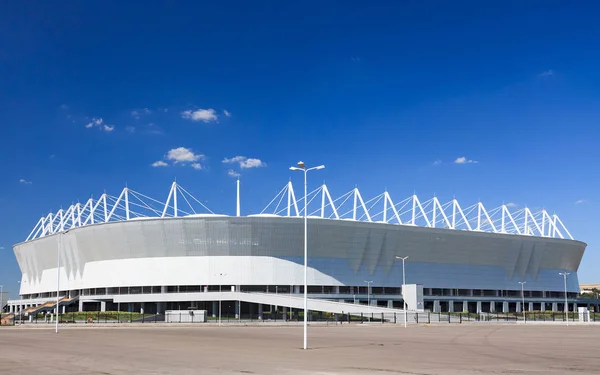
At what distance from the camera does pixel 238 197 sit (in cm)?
11675

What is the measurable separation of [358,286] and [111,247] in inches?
1954

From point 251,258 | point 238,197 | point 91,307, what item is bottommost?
point 91,307

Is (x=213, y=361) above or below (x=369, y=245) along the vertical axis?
below

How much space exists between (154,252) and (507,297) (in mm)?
77695

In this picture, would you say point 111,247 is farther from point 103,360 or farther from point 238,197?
point 103,360

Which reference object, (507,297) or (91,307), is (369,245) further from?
(91,307)

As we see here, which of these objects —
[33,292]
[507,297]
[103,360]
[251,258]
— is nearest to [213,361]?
[103,360]

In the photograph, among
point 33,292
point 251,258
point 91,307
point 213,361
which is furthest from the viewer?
point 33,292

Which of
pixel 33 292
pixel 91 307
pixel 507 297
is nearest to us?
pixel 91 307

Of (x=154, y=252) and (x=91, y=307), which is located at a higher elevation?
(x=154, y=252)

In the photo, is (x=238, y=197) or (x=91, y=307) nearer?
(x=238, y=197)

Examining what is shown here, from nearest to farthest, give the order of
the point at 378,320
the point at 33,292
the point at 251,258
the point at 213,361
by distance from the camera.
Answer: the point at 213,361 → the point at 378,320 → the point at 251,258 → the point at 33,292

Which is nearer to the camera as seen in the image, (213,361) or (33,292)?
(213,361)

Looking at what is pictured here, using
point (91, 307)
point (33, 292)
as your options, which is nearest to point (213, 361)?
point (91, 307)
